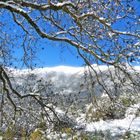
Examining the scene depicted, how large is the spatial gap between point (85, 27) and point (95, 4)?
603 mm

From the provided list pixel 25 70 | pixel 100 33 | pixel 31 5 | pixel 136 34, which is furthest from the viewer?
pixel 25 70

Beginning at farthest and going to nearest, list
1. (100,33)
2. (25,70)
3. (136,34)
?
1. (25,70)
2. (100,33)
3. (136,34)

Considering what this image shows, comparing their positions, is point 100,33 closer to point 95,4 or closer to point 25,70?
point 95,4

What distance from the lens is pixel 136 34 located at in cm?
1067

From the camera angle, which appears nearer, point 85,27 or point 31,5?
point 31,5

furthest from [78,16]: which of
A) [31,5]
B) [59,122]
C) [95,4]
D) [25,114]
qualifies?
[25,114]

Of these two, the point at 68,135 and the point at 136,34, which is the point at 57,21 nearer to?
the point at 136,34

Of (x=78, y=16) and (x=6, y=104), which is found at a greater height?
(x=78, y=16)

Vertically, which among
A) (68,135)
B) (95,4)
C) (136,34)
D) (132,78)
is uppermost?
(95,4)

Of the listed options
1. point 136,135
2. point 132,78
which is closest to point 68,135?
point 136,135

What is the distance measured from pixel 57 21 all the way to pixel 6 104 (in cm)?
355

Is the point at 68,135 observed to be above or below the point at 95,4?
below

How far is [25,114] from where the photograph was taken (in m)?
13.6

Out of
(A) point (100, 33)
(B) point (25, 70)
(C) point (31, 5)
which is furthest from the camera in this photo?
(B) point (25, 70)
